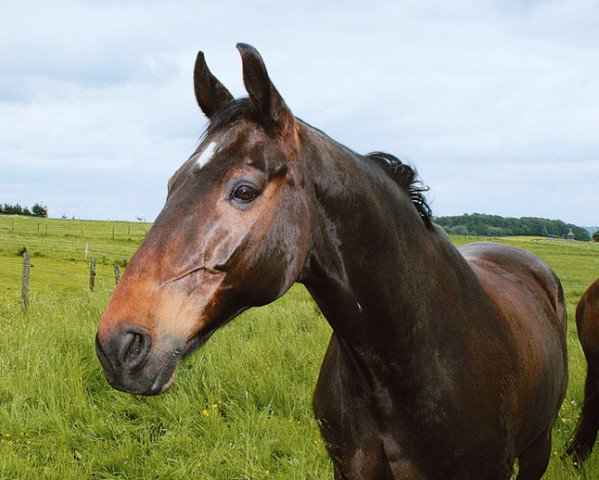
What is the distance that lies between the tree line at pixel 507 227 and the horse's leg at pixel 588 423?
252ft

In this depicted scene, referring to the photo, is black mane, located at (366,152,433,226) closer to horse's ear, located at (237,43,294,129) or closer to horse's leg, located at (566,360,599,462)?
horse's ear, located at (237,43,294,129)

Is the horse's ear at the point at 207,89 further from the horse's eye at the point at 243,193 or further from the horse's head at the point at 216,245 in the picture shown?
the horse's eye at the point at 243,193

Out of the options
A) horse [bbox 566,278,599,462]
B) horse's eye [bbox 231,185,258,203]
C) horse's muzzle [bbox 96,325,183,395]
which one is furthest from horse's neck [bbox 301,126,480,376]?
horse [bbox 566,278,599,462]

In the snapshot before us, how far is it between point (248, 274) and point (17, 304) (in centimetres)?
987

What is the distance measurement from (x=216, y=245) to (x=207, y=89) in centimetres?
72

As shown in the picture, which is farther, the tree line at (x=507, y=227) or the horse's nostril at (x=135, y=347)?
the tree line at (x=507, y=227)

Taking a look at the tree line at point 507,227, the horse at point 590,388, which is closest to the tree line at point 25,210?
the tree line at point 507,227

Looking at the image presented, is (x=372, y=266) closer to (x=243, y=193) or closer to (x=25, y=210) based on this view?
(x=243, y=193)

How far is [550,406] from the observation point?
3357 mm

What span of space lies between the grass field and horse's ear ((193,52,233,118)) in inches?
113

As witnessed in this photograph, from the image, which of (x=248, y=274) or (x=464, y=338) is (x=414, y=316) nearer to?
(x=464, y=338)

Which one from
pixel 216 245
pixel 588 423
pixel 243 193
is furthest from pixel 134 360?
pixel 588 423

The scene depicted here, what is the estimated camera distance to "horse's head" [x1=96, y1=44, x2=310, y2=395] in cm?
156

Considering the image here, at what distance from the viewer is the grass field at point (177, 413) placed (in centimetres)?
418
